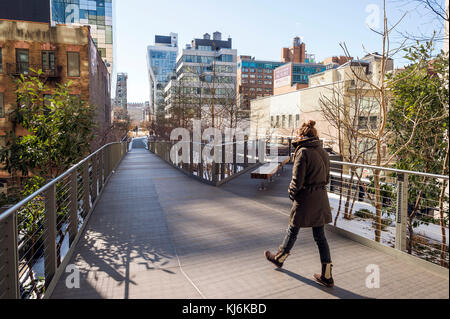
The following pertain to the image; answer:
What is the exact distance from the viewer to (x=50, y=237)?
378cm

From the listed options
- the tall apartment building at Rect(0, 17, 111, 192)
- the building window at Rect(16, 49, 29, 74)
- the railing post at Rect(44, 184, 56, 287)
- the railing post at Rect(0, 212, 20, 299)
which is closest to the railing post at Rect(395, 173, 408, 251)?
the railing post at Rect(44, 184, 56, 287)

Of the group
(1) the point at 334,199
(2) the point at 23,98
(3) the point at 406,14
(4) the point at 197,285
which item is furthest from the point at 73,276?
(1) the point at 334,199

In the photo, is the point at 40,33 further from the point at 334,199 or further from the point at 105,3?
the point at 105,3

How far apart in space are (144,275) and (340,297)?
79.6 inches

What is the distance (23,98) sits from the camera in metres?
7.68

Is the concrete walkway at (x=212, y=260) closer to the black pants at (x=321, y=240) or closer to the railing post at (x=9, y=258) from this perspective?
the black pants at (x=321, y=240)

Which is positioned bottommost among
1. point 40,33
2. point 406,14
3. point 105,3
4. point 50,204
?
point 50,204

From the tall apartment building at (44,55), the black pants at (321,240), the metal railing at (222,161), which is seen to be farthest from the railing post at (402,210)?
the tall apartment building at (44,55)

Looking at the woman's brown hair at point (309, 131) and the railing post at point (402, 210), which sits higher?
the woman's brown hair at point (309, 131)

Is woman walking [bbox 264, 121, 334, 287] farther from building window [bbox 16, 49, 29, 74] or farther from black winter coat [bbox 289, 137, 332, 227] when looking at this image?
building window [bbox 16, 49, 29, 74]

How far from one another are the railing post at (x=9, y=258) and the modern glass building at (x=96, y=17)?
245 ft

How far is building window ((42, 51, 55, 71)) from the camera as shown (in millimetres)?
30562

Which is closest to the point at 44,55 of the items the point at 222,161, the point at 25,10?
the point at 25,10

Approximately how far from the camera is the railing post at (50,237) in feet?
12.1
